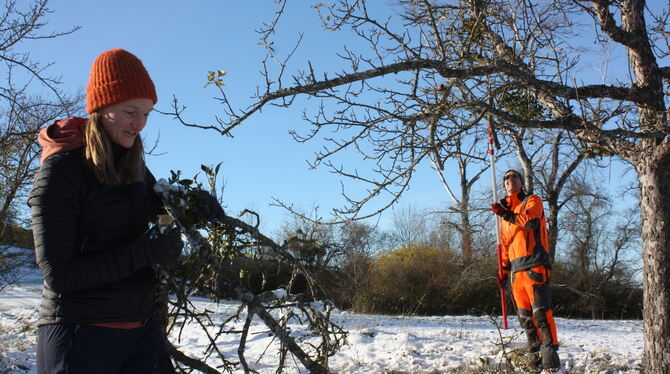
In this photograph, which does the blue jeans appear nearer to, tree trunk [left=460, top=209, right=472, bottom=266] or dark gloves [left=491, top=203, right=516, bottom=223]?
dark gloves [left=491, top=203, right=516, bottom=223]

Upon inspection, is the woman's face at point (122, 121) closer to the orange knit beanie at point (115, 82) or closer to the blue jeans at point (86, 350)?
the orange knit beanie at point (115, 82)

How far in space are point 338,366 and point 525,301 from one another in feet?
7.59

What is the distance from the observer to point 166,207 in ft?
7.31

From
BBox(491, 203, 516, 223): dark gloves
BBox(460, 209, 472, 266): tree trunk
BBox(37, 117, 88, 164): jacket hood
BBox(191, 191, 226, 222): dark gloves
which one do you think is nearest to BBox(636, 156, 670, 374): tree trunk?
BBox(491, 203, 516, 223): dark gloves

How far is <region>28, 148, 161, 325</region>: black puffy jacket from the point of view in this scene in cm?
187

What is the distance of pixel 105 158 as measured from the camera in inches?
79.5

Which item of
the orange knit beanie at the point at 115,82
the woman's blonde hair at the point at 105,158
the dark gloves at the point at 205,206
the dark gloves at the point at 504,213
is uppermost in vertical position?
the dark gloves at the point at 504,213

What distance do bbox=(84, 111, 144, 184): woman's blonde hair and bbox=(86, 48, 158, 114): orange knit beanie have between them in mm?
70

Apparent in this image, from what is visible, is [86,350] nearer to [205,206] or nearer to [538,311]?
[205,206]

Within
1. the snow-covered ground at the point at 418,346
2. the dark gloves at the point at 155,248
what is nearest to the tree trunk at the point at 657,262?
the snow-covered ground at the point at 418,346

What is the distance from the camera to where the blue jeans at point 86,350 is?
6.30 ft

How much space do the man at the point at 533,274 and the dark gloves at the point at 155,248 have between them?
4993 mm

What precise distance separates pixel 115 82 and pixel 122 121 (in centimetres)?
15

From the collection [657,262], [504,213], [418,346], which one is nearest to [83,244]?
[657,262]
